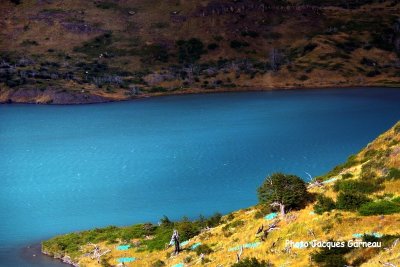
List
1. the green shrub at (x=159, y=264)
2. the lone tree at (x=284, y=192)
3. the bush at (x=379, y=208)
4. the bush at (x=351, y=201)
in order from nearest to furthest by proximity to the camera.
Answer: the bush at (x=379, y=208)
the bush at (x=351, y=201)
the lone tree at (x=284, y=192)
the green shrub at (x=159, y=264)

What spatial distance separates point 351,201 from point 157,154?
7982 cm

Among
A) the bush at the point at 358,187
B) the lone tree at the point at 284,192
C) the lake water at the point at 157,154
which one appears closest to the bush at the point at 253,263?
the lone tree at the point at 284,192

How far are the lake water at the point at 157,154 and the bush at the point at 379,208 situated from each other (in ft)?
123

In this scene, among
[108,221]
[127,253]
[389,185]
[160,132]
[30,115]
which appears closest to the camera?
[389,185]

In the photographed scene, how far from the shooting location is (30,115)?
182 metres

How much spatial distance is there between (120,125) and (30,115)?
4156 centimetres

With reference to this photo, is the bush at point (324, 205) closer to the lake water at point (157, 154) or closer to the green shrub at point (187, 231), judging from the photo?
the green shrub at point (187, 231)

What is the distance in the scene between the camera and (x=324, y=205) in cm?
3947

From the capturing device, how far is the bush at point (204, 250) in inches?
1795

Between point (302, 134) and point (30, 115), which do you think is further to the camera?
point (30, 115)

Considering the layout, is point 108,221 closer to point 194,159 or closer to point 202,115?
point 194,159

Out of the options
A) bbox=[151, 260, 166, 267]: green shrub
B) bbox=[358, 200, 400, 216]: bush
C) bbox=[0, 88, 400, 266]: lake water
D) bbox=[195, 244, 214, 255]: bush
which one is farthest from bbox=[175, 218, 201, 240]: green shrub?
bbox=[358, 200, 400, 216]: bush

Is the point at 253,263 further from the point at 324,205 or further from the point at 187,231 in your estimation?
the point at 187,231

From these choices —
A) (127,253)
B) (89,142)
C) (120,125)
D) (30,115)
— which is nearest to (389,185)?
(127,253)
